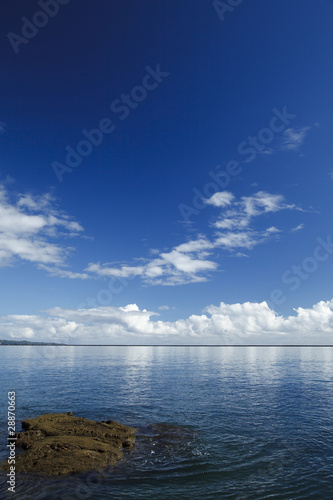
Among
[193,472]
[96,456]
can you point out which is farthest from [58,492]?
[193,472]

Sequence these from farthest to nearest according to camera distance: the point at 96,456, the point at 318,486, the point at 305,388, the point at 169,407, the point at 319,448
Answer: the point at 305,388
the point at 169,407
the point at 319,448
the point at 96,456
the point at 318,486

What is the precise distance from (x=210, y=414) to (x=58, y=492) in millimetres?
22822

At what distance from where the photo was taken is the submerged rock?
20.2 metres

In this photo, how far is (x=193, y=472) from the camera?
20.1m

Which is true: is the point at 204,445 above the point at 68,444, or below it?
below

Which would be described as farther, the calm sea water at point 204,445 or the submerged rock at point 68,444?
the submerged rock at point 68,444

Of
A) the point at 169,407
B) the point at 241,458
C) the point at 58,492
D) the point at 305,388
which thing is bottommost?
the point at 305,388

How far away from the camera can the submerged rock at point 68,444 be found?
66.1 feet

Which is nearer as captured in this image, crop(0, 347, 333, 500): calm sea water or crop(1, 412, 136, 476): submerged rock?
crop(0, 347, 333, 500): calm sea water

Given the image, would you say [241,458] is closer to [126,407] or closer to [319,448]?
[319,448]

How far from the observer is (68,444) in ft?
75.2

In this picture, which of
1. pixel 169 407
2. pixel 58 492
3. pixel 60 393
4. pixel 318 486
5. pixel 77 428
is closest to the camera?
pixel 58 492

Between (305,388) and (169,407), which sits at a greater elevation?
(169,407)

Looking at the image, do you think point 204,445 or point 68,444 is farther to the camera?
point 204,445
